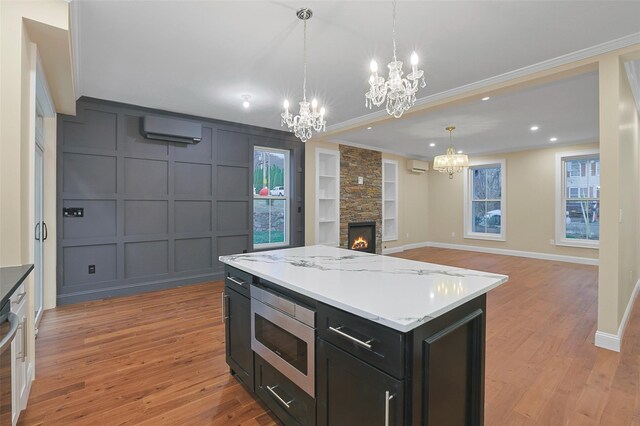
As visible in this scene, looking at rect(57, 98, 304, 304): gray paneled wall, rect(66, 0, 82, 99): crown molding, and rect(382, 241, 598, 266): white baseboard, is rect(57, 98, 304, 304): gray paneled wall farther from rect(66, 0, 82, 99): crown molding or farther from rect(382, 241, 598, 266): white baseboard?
rect(382, 241, 598, 266): white baseboard

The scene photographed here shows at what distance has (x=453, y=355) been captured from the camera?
1351mm

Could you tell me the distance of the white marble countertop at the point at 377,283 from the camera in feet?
3.84

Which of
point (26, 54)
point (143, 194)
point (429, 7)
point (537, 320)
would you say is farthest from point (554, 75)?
point (143, 194)

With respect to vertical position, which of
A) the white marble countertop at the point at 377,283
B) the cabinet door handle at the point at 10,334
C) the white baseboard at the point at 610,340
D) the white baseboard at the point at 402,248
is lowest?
the white baseboard at the point at 610,340

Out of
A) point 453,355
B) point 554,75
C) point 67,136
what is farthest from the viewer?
point 67,136

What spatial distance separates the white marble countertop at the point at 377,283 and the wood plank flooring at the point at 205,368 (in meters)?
0.92

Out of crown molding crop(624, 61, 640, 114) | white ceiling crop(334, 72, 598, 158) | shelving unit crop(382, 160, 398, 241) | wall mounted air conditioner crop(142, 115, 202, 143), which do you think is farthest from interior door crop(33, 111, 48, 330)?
shelving unit crop(382, 160, 398, 241)

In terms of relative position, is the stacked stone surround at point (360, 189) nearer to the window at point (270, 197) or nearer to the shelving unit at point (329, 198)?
the shelving unit at point (329, 198)

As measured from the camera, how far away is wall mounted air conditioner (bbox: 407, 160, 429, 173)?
836cm

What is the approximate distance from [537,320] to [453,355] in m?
2.77

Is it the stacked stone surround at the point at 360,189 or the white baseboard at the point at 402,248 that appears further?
the white baseboard at the point at 402,248

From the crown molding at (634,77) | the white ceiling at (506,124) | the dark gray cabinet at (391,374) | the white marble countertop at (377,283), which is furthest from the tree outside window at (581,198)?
the dark gray cabinet at (391,374)

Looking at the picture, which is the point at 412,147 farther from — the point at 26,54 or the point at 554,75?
the point at 26,54

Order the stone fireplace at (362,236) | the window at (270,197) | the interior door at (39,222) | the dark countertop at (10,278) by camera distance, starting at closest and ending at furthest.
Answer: the dark countertop at (10,278) → the interior door at (39,222) → the window at (270,197) → the stone fireplace at (362,236)
